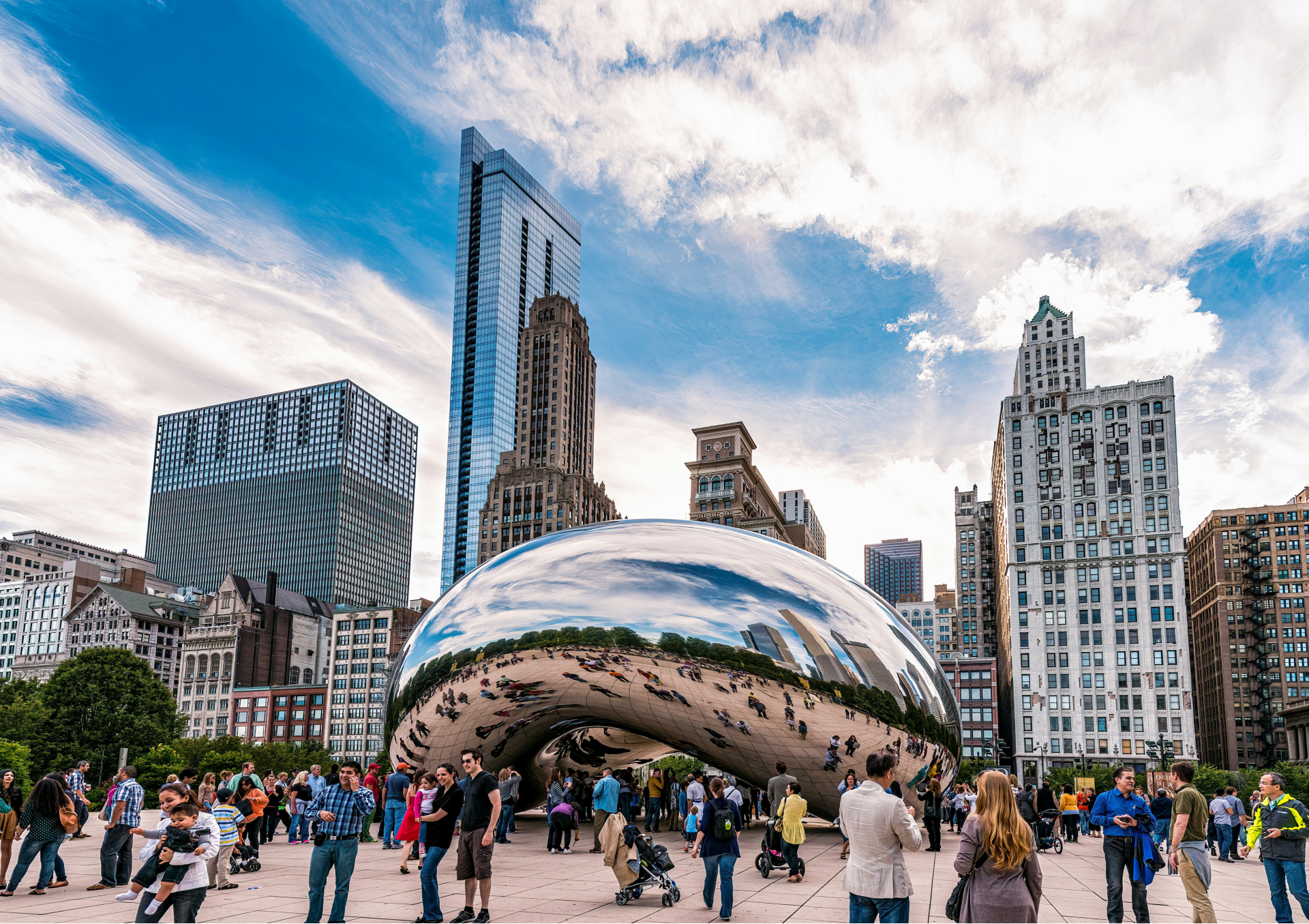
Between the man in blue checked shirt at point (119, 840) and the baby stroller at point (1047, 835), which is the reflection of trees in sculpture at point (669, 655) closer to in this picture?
the baby stroller at point (1047, 835)

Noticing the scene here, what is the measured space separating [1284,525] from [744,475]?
79.9m

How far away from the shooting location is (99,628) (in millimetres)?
142500

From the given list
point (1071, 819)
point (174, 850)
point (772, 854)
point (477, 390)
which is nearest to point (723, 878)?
point (772, 854)

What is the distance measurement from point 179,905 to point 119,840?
19.3 ft

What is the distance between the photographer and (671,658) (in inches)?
553

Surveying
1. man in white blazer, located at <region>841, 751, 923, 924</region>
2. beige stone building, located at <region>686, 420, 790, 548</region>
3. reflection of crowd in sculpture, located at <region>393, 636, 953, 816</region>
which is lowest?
man in white blazer, located at <region>841, 751, 923, 924</region>

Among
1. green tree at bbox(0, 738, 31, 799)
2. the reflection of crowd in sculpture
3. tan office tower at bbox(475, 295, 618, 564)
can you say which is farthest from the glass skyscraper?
the reflection of crowd in sculpture

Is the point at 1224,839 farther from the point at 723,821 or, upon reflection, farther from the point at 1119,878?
the point at 723,821

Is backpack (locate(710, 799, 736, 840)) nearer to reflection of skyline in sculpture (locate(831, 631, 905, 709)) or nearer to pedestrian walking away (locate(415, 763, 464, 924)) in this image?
pedestrian walking away (locate(415, 763, 464, 924))

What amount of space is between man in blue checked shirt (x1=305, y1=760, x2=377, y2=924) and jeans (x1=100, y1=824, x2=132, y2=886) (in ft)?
13.4

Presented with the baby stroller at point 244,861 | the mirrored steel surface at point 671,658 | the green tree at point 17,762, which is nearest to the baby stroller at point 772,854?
the mirrored steel surface at point 671,658

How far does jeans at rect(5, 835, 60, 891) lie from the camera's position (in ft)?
36.5

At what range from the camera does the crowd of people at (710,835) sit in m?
6.11

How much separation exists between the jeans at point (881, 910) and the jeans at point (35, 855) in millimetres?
9850
